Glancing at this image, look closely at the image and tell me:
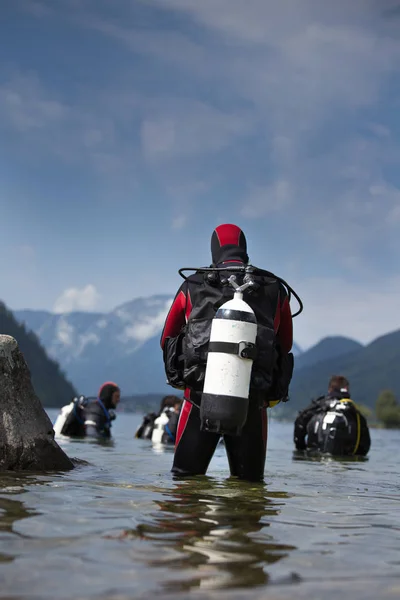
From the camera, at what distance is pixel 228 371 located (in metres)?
6.08

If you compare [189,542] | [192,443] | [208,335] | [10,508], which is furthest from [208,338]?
[189,542]

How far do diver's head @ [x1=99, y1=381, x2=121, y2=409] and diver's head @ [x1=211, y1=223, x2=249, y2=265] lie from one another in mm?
12609

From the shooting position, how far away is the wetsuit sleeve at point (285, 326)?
22.8ft

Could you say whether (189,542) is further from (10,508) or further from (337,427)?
(337,427)

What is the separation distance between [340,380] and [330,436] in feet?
4.44

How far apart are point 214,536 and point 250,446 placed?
2.73 m

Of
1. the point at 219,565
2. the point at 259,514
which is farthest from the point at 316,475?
the point at 219,565

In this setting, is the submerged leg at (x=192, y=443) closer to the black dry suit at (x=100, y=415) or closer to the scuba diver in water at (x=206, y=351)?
the scuba diver in water at (x=206, y=351)

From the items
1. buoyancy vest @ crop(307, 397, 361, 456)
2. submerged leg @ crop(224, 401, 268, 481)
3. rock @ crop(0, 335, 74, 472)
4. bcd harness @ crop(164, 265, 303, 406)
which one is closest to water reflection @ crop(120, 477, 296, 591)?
submerged leg @ crop(224, 401, 268, 481)

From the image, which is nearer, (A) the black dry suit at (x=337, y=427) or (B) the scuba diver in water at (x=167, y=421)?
(A) the black dry suit at (x=337, y=427)

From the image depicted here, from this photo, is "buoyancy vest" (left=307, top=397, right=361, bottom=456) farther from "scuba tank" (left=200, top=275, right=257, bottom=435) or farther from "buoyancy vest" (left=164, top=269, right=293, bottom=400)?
"scuba tank" (left=200, top=275, right=257, bottom=435)

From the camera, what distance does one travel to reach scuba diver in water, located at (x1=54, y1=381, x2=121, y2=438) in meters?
19.3

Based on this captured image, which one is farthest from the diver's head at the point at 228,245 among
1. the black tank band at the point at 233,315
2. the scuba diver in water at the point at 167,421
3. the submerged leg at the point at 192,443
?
the scuba diver in water at the point at 167,421

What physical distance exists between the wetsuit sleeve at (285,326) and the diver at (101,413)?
12685 mm
